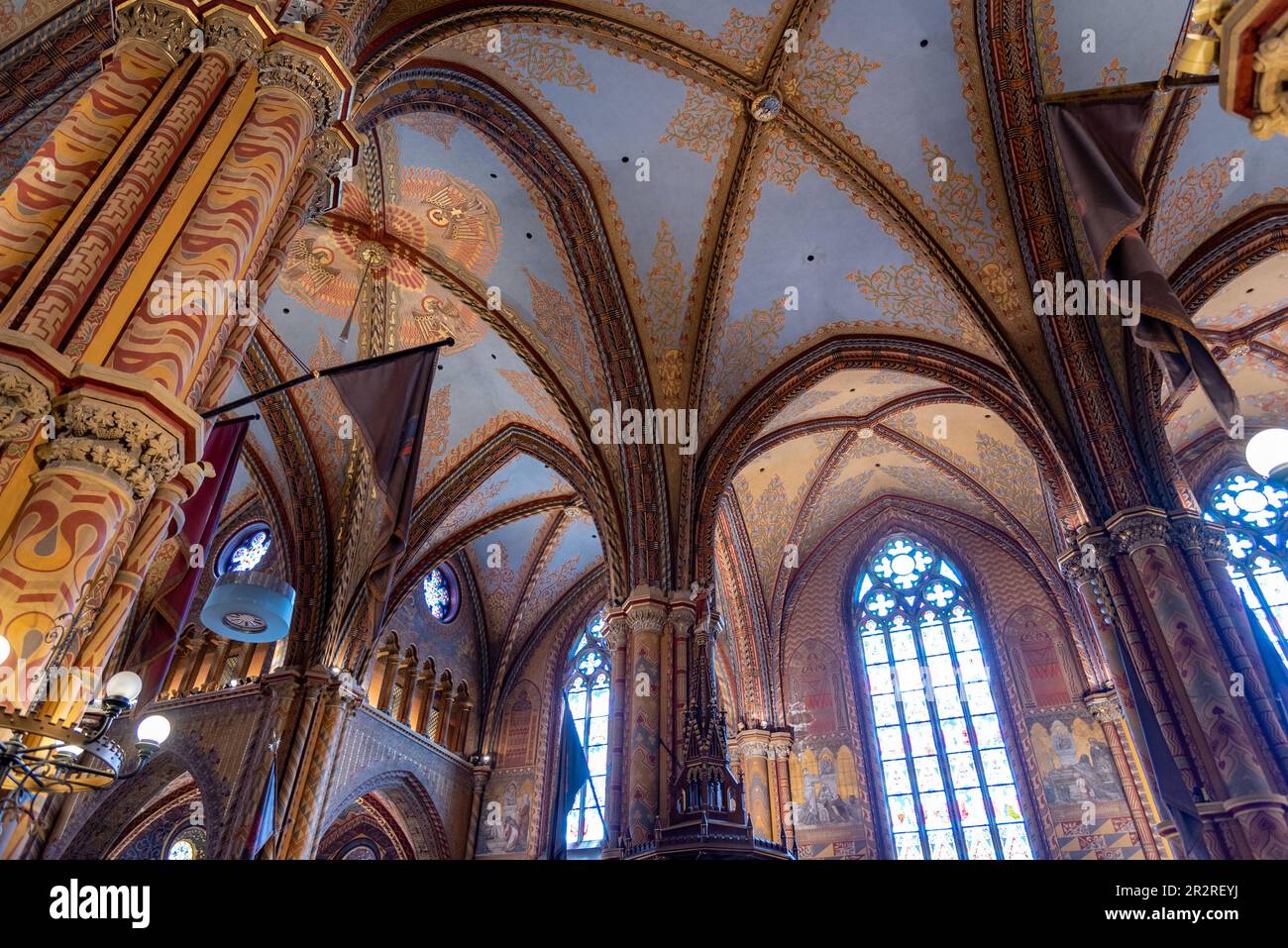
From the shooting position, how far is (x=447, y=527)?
15.7 m

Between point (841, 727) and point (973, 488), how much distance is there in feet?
17.5

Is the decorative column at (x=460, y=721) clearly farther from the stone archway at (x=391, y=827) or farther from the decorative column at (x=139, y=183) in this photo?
A: the decorative column at (x=139, y=183)

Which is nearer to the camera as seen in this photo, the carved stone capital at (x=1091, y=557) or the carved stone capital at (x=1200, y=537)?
the carved stone capital at (x=1200, y=537)

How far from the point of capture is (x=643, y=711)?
31.5 ft

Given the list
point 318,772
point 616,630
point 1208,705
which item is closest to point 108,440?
point 616,630

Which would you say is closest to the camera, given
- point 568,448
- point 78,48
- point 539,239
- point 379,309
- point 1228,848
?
point 1228,848

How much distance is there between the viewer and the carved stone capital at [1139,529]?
845 cm

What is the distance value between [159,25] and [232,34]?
390 mm

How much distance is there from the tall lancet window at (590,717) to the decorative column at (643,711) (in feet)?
17.1

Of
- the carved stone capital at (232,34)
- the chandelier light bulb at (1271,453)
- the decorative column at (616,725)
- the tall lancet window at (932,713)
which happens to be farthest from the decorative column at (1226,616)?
the carved stone capital at (232,34)

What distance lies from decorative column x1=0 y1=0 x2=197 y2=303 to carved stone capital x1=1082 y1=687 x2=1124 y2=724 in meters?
15.2

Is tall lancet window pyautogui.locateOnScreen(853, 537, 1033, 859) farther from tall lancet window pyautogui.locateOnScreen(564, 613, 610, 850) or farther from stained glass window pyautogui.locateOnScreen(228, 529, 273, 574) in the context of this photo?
stained glass window pyautogui.locateOnScreen(228, 529, 273, 574)
